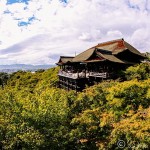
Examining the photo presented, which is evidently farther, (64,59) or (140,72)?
(64,59)

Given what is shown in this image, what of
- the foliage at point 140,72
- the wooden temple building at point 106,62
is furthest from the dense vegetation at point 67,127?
the wooden temple building at point 106,62

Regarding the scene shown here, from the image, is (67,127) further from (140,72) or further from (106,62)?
(106,62)

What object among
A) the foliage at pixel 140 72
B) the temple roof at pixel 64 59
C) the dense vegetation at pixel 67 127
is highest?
the temple roof at pixel 64 59

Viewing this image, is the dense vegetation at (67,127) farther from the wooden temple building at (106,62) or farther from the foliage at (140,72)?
the wooden temple building at (106,62)

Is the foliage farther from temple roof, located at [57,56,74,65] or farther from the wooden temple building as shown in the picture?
temple roof, located at [57,56,74,65]

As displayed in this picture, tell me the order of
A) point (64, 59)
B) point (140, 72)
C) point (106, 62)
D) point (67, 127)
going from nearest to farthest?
point (67, 127), point (140, 72), point (106, 62), point (64, 59)

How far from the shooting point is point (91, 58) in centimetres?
5781

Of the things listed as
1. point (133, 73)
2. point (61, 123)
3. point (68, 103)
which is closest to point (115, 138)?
point (61, 123)

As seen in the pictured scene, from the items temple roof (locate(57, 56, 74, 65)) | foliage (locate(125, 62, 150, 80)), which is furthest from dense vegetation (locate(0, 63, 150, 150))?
temple roof (locate(57, 56, 74, 65))

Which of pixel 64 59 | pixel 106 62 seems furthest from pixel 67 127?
pixel 64 59

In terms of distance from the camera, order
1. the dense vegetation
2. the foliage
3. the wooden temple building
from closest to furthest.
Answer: the dense vegetation → the foliage → the wooden temple building

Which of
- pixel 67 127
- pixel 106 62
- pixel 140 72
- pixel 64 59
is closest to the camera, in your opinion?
pixel 67 127

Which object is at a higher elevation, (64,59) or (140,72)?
(64,59)

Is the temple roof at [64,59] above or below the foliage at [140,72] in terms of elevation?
above
